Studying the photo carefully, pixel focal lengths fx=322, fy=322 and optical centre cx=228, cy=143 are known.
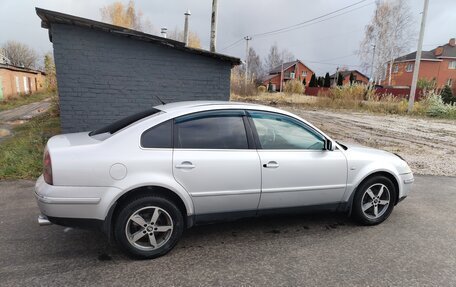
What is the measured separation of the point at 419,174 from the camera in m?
7.07

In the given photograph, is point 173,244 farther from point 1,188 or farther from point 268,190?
point 1,188

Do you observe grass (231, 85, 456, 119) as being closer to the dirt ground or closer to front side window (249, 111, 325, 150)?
the dirt ground

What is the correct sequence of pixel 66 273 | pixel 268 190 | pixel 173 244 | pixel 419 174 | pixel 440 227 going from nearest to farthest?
pixel 66 273 → pixel 173 244 → pixel 268 190 → pixel 440 227 → pixel 419 174

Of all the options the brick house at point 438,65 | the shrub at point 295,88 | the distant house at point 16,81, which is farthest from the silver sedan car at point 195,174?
the brick house at point 438,65

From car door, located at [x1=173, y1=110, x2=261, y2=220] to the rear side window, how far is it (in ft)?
0.21

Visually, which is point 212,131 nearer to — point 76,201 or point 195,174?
point 195,174

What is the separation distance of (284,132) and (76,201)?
2.37m

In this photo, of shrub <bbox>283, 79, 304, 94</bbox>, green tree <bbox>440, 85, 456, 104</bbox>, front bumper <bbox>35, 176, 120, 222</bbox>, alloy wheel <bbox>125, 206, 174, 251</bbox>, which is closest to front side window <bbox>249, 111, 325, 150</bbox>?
alloy wheel <bbox>125, 206, 174, 251</bbox>

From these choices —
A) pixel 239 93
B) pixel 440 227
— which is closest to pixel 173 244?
pixel 440 227

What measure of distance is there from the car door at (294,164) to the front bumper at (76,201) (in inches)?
64.0

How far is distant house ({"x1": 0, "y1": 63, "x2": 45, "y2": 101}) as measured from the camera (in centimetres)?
2731

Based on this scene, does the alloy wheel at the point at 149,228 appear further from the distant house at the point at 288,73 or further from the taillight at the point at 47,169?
the distant house at the point at 288,73

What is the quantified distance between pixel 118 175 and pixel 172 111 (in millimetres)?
896

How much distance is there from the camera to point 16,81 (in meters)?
31.9
